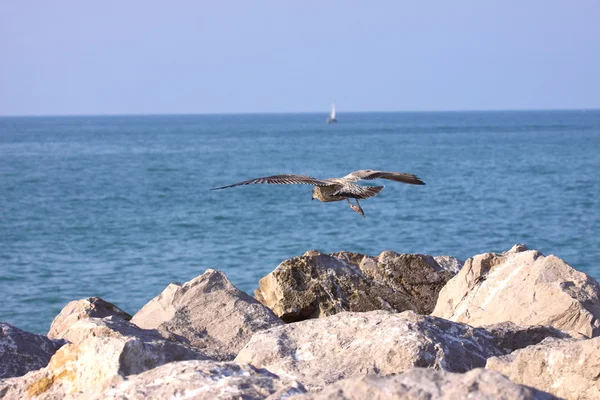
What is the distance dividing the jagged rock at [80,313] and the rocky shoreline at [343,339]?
0.8 inches

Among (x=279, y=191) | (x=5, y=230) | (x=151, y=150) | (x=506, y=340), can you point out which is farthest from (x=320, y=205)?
(x=151, y=150)

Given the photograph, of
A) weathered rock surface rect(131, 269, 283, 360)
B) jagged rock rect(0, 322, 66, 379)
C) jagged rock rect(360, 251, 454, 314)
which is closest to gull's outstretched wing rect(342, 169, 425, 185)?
jagged rock rect(360, 251, 454, 314)

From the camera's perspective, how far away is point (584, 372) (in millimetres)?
5199

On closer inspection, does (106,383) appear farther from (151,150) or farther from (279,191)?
(151,150)

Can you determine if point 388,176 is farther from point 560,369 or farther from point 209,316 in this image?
point 560,369

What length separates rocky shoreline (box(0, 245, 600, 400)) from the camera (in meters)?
4.28

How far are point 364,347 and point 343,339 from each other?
21 centimetres

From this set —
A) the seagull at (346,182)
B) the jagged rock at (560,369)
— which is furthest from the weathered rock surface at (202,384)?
the seagull at (346,182)

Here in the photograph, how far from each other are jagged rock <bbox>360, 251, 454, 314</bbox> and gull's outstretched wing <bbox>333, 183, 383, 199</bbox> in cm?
66

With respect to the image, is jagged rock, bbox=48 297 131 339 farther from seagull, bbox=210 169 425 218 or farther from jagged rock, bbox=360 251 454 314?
jagged rock, bbox=360 251 454 314

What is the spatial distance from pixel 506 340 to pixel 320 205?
1214 inches

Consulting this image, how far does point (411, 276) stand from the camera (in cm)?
977

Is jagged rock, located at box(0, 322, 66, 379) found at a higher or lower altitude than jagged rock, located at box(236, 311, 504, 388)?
lower

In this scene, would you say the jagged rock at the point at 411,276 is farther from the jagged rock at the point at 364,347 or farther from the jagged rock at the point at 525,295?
the jagged rock at the point at 364,347
